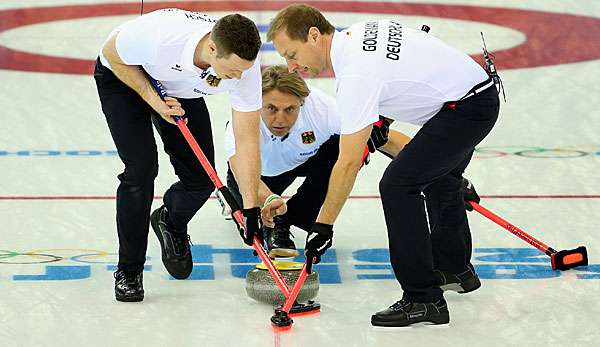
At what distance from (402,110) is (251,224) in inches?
27.6

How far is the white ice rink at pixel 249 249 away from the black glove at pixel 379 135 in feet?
1.68

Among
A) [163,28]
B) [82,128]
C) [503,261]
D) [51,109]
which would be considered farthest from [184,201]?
[51,109]

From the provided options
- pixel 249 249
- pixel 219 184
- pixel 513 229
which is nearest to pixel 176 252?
pixel 219 184

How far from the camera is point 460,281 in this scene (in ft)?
15.3

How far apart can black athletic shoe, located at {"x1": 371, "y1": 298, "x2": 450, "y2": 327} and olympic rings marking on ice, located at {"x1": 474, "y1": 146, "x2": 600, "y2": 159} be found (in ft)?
8.58

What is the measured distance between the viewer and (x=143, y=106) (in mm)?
4695

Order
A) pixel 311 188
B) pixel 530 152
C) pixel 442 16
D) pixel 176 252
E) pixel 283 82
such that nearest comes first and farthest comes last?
pixel 176 252 < pixel 283 82 < pixel 311 188 < pixel 530 152 < pixel 442 16

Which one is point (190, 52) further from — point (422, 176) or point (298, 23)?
point (422, 176)

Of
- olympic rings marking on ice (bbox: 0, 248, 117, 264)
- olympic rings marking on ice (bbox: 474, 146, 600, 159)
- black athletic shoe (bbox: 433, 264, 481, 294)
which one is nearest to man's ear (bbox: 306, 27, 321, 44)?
black athletic shoe (bbox: 433, 264, 481, 294)

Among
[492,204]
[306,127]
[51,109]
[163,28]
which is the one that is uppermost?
[163,28]

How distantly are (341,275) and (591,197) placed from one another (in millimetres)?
1709

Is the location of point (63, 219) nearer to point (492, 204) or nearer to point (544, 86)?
point (492, 204)

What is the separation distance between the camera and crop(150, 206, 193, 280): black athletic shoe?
4.87 metres

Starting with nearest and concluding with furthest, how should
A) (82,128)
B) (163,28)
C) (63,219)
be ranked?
(163,28), (63,219), (82,128)
